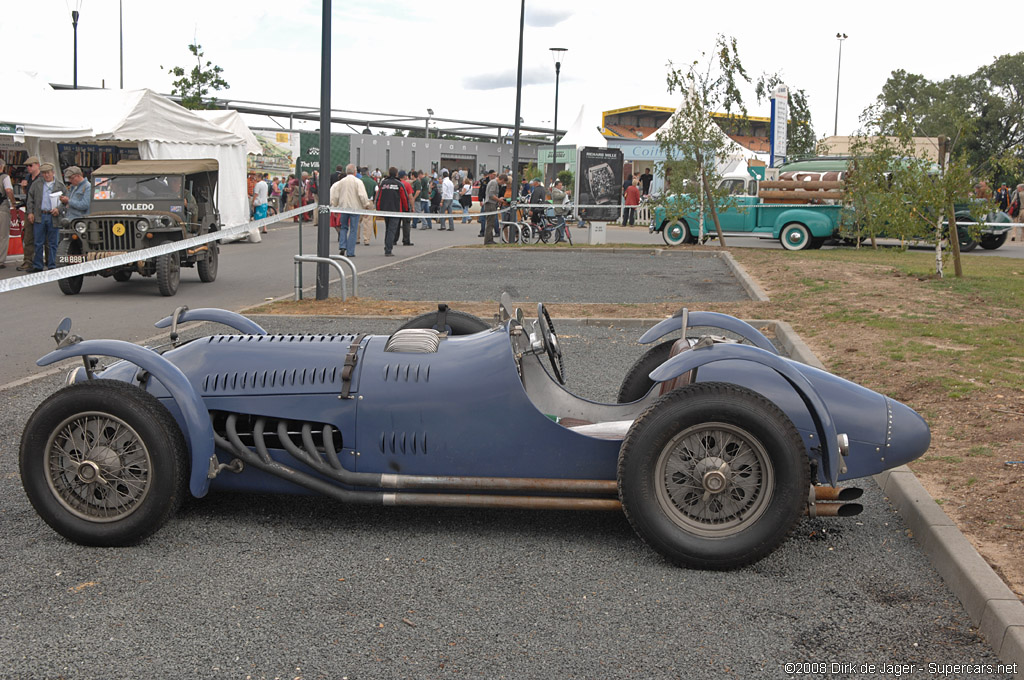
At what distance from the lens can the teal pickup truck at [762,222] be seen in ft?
70.9

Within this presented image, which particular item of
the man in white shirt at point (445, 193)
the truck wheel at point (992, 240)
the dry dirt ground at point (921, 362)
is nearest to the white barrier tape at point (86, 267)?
Result: the dry dirt ground at point (921, 362)

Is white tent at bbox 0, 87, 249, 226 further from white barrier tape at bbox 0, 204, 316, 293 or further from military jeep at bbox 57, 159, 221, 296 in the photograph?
white barrier tape at bbox 0, 204, 316, 293

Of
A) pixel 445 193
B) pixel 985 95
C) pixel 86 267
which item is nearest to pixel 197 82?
pixel 445 193

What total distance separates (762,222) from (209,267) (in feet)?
45.5

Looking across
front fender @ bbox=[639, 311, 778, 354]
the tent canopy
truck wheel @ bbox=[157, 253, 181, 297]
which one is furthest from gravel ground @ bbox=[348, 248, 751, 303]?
front fender @ bbox=[639, 311, 778, 354]

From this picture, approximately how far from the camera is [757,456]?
3.61 m

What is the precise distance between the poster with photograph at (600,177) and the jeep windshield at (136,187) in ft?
48.4

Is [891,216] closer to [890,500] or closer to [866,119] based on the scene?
[866,119]

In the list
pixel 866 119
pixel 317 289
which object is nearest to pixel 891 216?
pixel 866 119

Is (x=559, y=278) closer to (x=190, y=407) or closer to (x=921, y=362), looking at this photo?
(x=921, y=362)

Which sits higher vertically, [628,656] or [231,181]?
[231,181]

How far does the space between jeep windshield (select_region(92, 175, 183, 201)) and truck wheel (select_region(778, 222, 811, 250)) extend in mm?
→ 14190

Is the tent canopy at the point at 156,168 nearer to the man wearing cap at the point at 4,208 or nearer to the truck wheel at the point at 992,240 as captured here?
the man wearing cap at the point at 4,208

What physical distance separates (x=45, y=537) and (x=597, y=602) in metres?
2.39
